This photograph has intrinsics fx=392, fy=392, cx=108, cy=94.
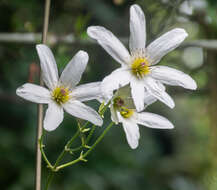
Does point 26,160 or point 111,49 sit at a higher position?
point 111,49

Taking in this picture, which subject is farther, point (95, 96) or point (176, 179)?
point (176, 179)

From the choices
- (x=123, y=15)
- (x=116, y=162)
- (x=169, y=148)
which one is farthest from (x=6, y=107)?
(x=169, y=148)

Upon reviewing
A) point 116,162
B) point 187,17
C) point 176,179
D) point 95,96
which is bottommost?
point 176,179

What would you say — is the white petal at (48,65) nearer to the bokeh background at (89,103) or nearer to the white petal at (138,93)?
the white petal at (138,93)

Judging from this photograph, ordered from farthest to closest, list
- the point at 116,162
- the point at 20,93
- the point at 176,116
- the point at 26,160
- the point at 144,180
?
the point at 176,116 → the point at 144,180 → the point at 116,162 → the point at 26,160 → the point at 20,93

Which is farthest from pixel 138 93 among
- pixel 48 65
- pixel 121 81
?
pixel 48 65

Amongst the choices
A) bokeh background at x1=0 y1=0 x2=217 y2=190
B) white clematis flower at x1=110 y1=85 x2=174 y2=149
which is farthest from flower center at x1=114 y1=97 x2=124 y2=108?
bokeh background at x1=0 y1=0 x2=217 y2=190

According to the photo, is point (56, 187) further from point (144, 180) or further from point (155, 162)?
point (155, 162)

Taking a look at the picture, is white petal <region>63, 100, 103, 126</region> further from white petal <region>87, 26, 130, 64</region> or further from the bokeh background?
the bokeh background
